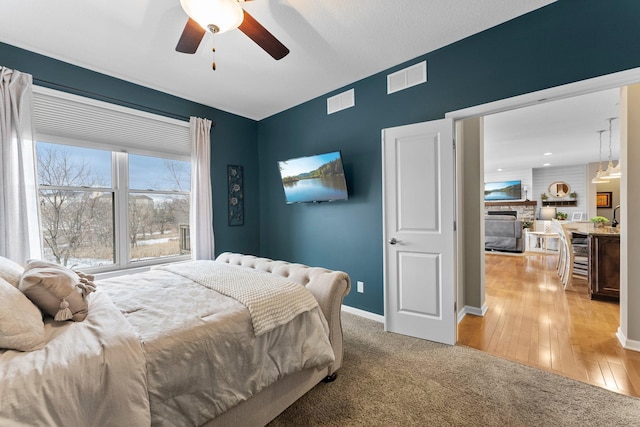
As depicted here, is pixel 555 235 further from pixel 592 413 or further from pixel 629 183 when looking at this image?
pixel 592 413

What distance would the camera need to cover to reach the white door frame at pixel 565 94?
1798 mm

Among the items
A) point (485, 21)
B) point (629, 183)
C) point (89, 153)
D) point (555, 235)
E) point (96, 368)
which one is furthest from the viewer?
point (555, 235)

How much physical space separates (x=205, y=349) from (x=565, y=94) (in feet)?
9.52

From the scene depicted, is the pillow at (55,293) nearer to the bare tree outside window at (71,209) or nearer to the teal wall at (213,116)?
the bare tree outside window at (71,209)

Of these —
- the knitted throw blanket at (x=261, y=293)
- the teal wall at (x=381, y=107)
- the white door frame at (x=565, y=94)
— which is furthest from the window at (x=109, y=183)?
the white door frame at (x=565, y=94)

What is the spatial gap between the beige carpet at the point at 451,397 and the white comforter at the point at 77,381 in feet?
3.01

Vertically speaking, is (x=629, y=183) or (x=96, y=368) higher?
(x=629, y=183)

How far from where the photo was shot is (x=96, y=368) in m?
0.98

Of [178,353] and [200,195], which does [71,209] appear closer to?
[200,195]

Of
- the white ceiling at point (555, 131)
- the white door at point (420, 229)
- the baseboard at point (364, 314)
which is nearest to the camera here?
the white door at point (420, 229)

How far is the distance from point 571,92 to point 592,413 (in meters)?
2.13

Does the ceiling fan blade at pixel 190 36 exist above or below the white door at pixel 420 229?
above

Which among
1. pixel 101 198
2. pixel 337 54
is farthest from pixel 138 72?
pixel 337 54

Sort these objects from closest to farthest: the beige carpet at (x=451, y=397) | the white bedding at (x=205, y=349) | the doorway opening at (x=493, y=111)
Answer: the white bedding at (x=205, y=349)
the beige carpet at (x=451, y=397)
the doorway opening at (x=493, y=111)
